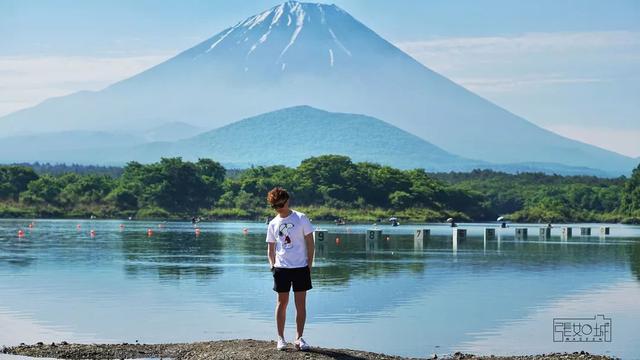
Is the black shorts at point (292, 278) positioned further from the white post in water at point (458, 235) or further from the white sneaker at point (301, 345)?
the white post in water at point (458, 235)

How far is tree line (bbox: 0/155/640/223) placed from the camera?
431ft

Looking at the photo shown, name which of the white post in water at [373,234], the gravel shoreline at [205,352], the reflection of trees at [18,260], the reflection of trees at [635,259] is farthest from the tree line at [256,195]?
the gravel shoreline at [205,352]

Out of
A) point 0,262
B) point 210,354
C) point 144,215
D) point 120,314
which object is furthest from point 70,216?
point 210,354

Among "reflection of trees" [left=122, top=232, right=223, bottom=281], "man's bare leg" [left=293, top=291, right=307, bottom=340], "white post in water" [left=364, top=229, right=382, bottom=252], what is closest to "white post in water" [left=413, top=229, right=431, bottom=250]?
"white post in water" [left=364, top=229, right=382, bottom=252]

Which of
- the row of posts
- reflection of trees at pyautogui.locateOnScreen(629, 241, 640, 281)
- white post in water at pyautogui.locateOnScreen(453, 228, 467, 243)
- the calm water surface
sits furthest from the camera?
white post in water at pyautogui.locateOnScreen(453, 228, 467, 243)

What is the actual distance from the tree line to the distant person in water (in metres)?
111

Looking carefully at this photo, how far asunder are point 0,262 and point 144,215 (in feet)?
282

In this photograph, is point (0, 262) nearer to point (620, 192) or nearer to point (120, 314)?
point (120, 314)

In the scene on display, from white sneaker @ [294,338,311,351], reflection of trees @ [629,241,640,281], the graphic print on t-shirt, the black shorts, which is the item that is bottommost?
white sneaker @ [294,338,311,351]

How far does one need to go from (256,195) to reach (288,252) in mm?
123777

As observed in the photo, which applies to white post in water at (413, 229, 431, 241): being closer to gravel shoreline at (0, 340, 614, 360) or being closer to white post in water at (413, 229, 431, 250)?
white post in water at (413, 229, 431, 250)

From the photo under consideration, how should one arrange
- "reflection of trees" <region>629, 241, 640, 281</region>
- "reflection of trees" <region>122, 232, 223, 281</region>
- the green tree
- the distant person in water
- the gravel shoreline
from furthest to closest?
1. the green tree
2. "reflection of trees" <region>629, 241, 640, 281</region>
3. "reflection of trees" <region>122, 232, 223, 281</region>
4. the distant person in water
5. the gravel shoreline

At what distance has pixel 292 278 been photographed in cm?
1822

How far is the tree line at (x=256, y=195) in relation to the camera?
132 metres
